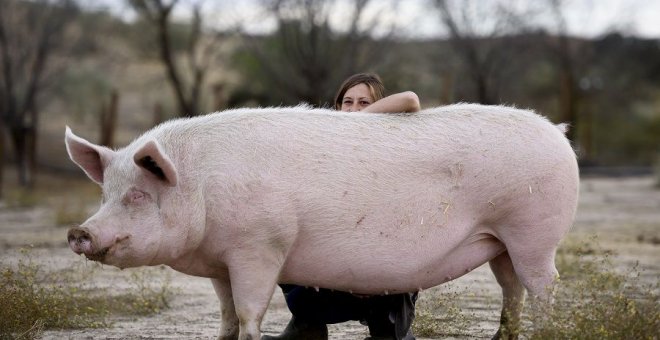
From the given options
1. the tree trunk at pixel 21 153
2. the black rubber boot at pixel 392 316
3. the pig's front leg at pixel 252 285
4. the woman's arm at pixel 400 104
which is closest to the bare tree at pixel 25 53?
the tree trunk at pixel 21 153

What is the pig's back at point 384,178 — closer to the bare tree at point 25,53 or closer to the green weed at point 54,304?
the green weed at point 54,304

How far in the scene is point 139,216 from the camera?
Answer: 5129 mm

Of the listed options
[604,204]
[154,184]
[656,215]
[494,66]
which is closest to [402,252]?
[154,184]

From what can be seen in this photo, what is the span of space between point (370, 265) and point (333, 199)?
0.39 meters

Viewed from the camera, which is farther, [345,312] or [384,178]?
[345,312]

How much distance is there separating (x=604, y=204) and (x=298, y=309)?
514 inches

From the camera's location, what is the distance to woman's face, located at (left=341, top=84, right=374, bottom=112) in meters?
6.39

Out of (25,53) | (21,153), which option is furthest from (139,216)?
(25,53)

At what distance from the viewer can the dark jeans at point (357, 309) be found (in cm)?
590

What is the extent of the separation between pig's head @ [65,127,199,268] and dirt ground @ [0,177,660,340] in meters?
1.43

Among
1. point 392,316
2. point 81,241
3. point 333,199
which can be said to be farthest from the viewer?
point 392,316

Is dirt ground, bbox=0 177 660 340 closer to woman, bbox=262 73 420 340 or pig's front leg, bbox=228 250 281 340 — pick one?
woman, bbox=262 73 420 340

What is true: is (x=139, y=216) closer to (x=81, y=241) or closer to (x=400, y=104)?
(x=81, y=241)

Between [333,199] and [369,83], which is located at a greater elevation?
[369,83]
